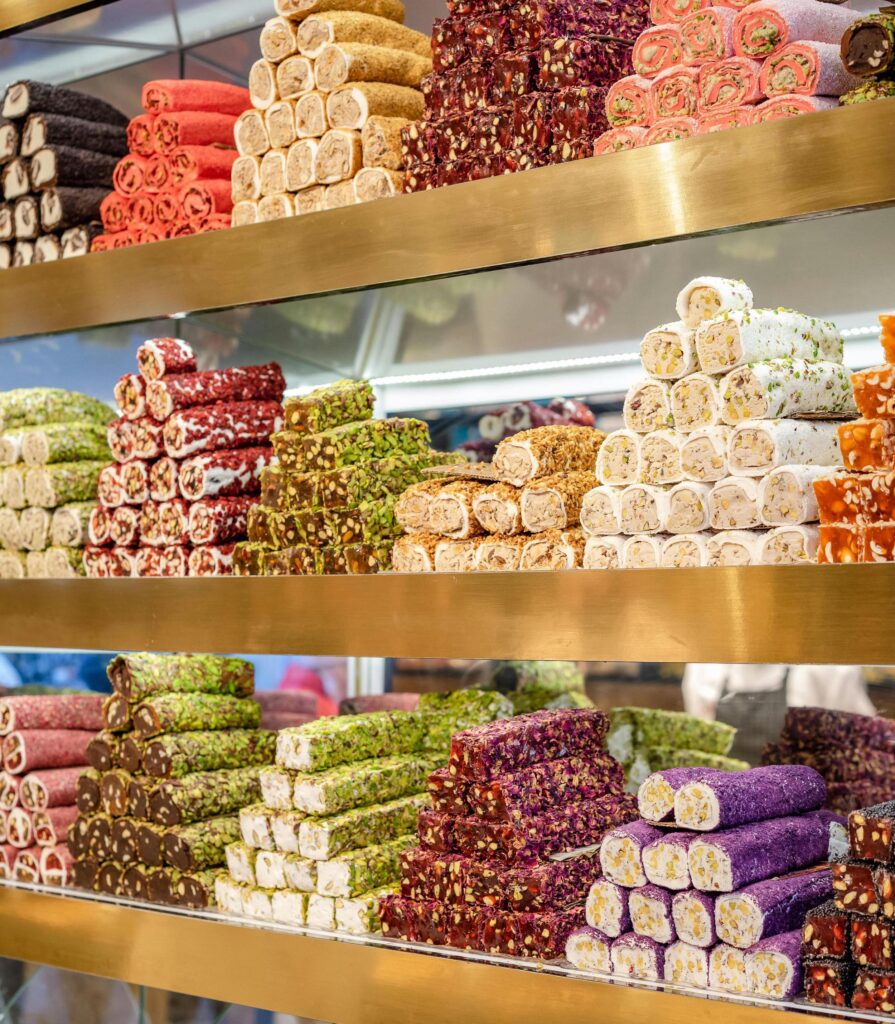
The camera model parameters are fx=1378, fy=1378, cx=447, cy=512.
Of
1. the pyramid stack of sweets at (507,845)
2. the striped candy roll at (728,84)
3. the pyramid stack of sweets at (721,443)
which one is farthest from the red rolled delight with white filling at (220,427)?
the striped candy roll at (728,84)

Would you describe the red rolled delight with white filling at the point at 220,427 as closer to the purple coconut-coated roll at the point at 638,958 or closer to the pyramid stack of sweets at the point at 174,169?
the pyramid stack of sweets at the point at 174,169

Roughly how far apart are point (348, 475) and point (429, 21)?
1.41 m

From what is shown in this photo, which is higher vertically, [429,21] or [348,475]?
[429,21]

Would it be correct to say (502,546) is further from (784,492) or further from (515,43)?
(515,43)

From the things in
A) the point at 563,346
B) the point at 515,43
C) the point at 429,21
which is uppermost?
the point at 429,21

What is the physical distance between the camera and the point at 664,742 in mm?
3240

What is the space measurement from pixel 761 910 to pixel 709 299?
1.04 metres

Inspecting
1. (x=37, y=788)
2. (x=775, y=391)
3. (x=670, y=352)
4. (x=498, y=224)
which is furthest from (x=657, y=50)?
(x=37, y=788)

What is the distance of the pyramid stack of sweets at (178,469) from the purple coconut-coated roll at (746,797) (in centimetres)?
121

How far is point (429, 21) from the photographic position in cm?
358

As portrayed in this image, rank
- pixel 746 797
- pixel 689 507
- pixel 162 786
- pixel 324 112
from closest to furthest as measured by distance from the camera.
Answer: pixel 689 507, pixel 746 797, pixel 324 112, pixel 162 786

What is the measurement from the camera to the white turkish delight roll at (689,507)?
2371mm

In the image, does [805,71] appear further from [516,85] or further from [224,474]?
[224,474]

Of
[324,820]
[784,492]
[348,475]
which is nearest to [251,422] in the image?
[348,475]
